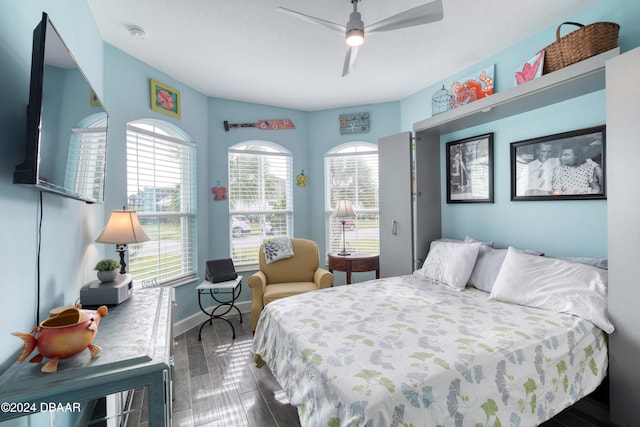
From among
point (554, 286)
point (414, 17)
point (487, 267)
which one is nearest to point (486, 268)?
point (487, 267)

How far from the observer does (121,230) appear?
2143 mm

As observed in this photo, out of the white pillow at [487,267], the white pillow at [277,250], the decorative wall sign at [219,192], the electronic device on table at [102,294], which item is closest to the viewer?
the electronic device on table at [102,294]

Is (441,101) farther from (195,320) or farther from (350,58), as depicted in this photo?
(195,320)

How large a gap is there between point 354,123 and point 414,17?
8.22 feet

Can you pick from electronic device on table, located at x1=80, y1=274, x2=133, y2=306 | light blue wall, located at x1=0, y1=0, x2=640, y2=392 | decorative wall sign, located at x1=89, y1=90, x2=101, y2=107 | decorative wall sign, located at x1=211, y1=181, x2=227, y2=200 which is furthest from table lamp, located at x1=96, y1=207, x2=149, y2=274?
decorative wall sign, located at x1=211, y1=181, x2=227, y2=200

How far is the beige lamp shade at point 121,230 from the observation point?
6.92ft

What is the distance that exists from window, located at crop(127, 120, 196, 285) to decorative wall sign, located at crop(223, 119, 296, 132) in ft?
2.08

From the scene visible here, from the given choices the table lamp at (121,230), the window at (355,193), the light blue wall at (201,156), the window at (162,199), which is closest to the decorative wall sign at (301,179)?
the light blue wall at (201,156)

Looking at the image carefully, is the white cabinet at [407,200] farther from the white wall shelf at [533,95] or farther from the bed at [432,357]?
the bed at [432,357]

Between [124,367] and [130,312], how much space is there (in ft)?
2.30

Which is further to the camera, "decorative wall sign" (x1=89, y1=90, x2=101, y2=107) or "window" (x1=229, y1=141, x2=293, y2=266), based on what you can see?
"window" (x1=229, y1=141, x2=293, y2=266)

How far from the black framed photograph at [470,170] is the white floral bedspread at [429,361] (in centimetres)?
130

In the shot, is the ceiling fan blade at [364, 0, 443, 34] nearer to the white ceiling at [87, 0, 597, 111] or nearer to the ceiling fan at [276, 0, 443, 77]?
the ceiling fan at [276, 0, 443, 77]

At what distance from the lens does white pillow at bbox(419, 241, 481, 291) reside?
2682 mm
